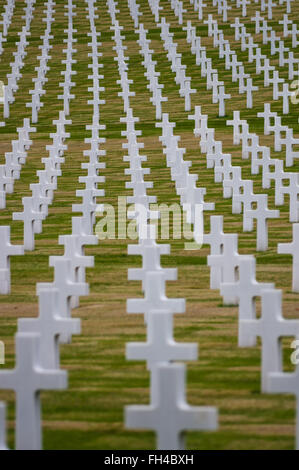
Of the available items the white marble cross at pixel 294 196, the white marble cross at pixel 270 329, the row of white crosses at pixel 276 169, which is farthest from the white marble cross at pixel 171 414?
the white marble cross at pixel 294 196

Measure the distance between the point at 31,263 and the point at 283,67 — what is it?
1480 centimetres

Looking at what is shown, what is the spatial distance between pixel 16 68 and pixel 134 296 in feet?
57.2

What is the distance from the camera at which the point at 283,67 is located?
27797 millimetres

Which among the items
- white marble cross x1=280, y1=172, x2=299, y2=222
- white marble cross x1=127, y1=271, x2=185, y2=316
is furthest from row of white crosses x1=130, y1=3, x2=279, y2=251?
white marble cross x1=127, y1=271, x2=185, y2=316

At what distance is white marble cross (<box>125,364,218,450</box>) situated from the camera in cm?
635

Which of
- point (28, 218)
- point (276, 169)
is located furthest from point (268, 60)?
point (28, 218)

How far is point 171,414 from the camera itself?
6.45 meters

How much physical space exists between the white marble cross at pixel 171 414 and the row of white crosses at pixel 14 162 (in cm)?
1163

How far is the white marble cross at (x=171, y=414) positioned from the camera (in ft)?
20.8

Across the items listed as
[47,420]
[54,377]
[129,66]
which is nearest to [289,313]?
[47,420]

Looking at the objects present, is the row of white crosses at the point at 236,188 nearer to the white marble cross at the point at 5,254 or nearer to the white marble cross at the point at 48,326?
the white marble cross at the point at 5,254

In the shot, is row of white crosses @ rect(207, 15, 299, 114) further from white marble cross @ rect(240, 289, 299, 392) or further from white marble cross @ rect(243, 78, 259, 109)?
white marble cross @ rect(240, 289, 299, 392)

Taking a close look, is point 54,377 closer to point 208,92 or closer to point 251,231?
point 251,231

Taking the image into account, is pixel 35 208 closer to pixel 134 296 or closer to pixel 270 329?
pixel 134 296
